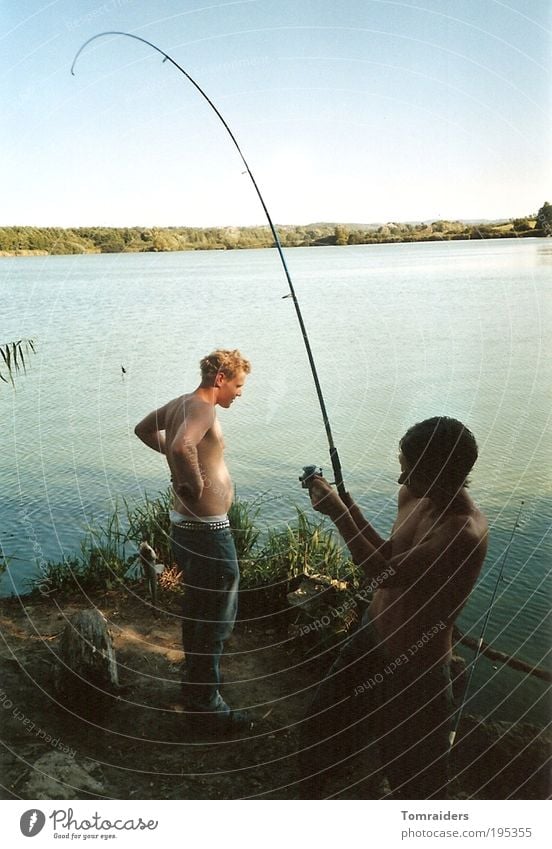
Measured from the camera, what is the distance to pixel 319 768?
244cm

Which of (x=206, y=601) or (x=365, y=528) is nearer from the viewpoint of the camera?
(x=365, y=528)

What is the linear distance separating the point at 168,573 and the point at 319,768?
85.9 inches

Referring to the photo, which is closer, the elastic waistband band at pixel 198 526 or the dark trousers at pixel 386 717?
the dark trousers at pixel 386 717

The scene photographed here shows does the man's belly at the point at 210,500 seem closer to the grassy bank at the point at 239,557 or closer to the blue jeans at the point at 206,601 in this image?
the blue jeans at the point at 206,601

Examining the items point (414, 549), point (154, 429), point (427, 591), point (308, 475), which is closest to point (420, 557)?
point (414, 549)

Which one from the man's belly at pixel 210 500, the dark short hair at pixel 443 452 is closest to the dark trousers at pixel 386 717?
the dark short hair at pixel 443 452

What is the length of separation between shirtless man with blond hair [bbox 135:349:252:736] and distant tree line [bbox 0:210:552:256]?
158 centimetres

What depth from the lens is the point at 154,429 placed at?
3057 mm

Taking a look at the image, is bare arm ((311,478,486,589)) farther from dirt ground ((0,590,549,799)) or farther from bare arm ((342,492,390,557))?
dirt ground ((0,590,549,799))

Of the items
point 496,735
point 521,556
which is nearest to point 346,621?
point 496,735

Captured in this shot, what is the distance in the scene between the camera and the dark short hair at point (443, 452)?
6.93 feet

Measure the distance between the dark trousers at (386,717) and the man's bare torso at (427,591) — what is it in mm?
54

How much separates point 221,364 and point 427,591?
1252mm

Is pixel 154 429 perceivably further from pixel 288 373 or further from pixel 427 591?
pixel 288 373
